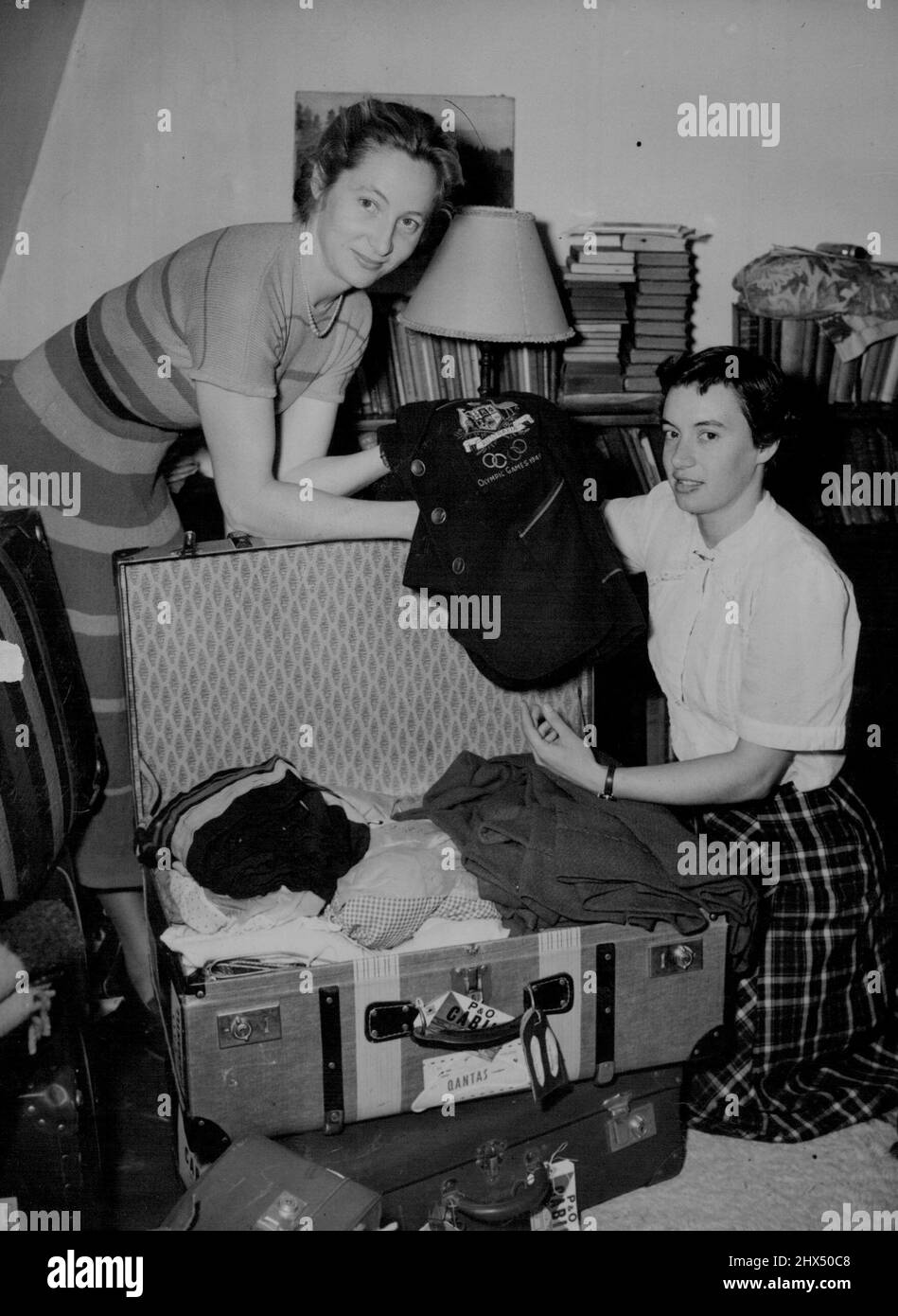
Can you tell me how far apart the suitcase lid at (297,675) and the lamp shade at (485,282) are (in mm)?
777

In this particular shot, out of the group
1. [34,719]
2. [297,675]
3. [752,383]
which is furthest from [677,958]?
[34,719]

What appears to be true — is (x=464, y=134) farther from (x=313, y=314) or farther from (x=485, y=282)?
(x=313, y=314)

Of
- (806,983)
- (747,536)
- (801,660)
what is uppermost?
(747,536)

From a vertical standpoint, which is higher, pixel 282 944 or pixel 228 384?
pixel 228 384

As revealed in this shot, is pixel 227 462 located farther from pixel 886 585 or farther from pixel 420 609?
pixel 886 585

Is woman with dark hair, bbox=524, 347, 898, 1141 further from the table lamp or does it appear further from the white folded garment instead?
the table lamp

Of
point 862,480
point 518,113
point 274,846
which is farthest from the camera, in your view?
point 862,480

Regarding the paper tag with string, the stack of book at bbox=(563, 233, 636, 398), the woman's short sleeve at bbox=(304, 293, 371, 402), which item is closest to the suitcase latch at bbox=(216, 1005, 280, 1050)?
the paper tag with string

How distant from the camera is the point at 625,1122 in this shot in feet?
5.16

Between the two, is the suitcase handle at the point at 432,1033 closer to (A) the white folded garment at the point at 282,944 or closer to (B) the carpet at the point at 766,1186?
(A) the white folded garment at the point at 282,944

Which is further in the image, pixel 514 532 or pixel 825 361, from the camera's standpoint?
pixel 825 361

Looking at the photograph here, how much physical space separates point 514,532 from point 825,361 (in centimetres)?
148

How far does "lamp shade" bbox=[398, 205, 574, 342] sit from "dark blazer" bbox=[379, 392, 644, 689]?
2.41 ft
